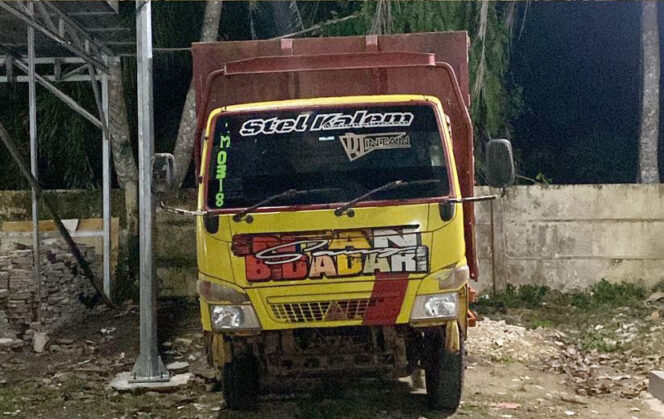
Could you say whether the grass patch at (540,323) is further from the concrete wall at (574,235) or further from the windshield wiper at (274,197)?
the windshield wiper at (274,197)

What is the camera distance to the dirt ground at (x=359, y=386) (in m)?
5.91

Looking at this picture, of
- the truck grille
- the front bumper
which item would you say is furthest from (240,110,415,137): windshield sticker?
the truck grille

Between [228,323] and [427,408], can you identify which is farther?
[427,408]

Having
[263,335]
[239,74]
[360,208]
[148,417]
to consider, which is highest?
[239,74]

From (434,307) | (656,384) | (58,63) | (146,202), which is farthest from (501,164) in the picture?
(58,63)

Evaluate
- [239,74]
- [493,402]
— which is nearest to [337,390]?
[493,402]

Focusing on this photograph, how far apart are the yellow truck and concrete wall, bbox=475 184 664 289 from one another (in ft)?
13.8

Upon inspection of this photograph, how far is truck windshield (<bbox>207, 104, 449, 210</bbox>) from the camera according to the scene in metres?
5.16

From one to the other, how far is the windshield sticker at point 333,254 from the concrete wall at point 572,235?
4.81 metres

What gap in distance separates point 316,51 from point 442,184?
74.3 inches

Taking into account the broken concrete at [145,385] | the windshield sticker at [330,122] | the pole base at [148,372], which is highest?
the windshield sticker at [330,122]

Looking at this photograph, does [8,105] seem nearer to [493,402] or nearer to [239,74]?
[239,74]

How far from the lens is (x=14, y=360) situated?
789 cm

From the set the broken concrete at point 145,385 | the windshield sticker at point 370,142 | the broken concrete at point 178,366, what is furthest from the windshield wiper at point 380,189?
the broken concrete at point 178,366
